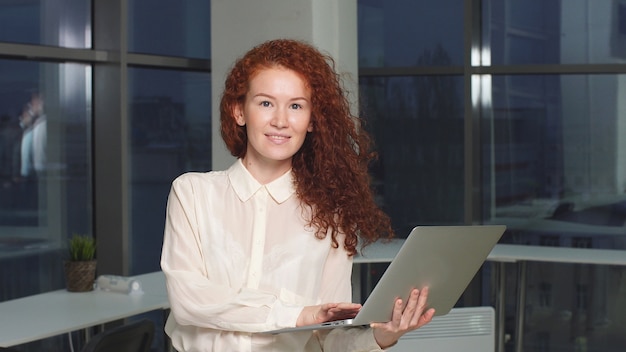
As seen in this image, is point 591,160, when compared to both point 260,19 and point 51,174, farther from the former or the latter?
point 51,174

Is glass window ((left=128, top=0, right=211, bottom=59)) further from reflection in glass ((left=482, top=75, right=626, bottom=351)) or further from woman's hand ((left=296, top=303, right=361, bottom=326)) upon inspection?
woman's hand ((left=296, top=303, right=361, bottom=326))

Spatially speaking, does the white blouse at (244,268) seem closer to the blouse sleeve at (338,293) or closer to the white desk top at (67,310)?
the blouse sleeve at (338,293)

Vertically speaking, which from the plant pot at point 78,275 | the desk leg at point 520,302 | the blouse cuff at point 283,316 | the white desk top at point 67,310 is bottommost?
the desk leg at point 520,302

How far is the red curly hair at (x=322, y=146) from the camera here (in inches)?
70.2

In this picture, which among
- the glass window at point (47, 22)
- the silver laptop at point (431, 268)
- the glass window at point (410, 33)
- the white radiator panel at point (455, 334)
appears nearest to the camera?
the silver laptop at point (431, 268)

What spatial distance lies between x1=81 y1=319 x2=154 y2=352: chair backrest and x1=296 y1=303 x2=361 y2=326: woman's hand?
1.37m

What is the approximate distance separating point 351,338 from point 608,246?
12.7ft

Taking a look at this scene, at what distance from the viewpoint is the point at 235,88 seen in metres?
1.81

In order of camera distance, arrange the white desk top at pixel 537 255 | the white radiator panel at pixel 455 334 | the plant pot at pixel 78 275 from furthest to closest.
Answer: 1. the white desk top at pixel 537 255
2. the plant pot at pixel 78 275
3. the white radiator panel at pixel 455 334

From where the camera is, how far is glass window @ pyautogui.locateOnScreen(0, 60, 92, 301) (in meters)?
4.41

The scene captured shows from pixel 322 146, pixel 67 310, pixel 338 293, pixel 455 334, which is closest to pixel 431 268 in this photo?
pixel 338 293

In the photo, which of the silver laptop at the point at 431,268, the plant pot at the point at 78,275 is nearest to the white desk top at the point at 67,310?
the plant pot at the point at 78,275

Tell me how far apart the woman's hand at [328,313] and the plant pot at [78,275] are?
251cm

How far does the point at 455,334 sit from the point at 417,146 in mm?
2567
